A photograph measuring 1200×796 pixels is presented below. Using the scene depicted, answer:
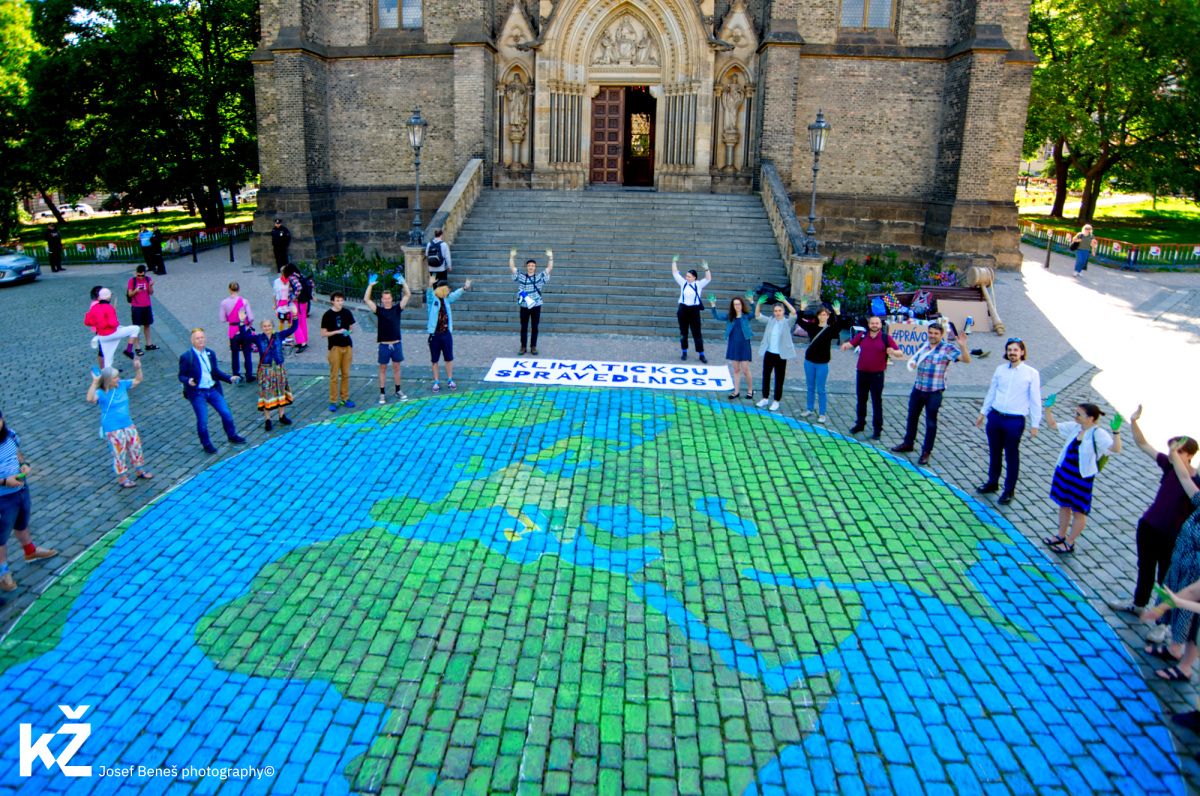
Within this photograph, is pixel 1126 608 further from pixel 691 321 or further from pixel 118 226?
pixel 118 226

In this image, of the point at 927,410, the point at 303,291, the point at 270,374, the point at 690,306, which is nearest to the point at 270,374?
the point at 270,374

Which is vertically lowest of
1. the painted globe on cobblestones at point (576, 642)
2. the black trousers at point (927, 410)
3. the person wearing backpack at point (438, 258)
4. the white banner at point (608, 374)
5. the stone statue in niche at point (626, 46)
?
the painted globe on cobblestones at point (576, 642)

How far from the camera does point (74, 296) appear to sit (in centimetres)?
2259

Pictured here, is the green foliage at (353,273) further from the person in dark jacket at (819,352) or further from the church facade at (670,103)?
the person in dark jacket at (819,352)

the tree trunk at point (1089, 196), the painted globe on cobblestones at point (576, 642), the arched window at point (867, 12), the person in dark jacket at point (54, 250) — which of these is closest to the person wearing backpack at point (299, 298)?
the painted globe on cobblestones at point (576, 642)

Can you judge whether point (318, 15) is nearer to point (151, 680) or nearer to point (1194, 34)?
point (151, 680)

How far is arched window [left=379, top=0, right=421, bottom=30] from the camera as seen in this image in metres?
24.6

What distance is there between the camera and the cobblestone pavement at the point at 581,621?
5.29 m

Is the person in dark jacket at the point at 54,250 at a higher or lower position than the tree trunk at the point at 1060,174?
lower

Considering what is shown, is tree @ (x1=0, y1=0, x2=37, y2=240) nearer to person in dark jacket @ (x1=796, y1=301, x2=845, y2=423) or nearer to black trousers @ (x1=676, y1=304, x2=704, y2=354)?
black trousers @ (x1=676, y1=304, x2=704, y2=354)

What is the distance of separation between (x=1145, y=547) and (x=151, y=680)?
7782 millimetres

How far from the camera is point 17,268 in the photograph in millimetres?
24750

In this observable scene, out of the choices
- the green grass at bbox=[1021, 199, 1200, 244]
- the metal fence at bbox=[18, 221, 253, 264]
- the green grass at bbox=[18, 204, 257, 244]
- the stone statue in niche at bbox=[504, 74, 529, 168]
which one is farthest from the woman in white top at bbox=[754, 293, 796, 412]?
the green grass at bbox=[18, 204, 257, 244]

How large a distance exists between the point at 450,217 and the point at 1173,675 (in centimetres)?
1761
